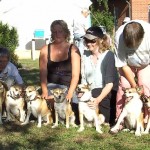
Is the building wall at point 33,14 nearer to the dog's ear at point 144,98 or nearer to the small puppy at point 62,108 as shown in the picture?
the small puppy at point 62,108

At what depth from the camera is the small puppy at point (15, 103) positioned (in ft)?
21.7

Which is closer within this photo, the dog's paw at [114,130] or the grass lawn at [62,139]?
the grass lawn at [62,139]

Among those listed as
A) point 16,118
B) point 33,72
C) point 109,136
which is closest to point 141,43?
point 109,136

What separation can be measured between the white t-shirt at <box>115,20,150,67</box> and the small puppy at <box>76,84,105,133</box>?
1.82ft

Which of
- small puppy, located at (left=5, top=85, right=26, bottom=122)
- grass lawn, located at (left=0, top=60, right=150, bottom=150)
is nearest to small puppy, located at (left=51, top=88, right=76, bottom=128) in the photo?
grass lawn, located at (left=0, top=60, right=150, bottom=150)

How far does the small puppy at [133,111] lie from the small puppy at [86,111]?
29 centimetres

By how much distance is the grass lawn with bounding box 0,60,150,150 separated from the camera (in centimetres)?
561

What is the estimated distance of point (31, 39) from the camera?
1992 centimetres

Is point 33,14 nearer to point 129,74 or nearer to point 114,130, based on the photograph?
point 129,74

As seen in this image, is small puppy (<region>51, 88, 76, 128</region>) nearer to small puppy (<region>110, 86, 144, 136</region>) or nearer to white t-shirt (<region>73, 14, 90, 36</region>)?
small puppy (<region>110, 86, 144, 136</region>)

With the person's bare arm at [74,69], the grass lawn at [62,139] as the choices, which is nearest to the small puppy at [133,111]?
the grass lawn at [62,139]

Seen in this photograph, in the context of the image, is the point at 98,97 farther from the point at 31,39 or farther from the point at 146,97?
the point at 31,39

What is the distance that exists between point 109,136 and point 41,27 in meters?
14.5

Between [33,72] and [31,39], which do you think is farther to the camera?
[31,39]
